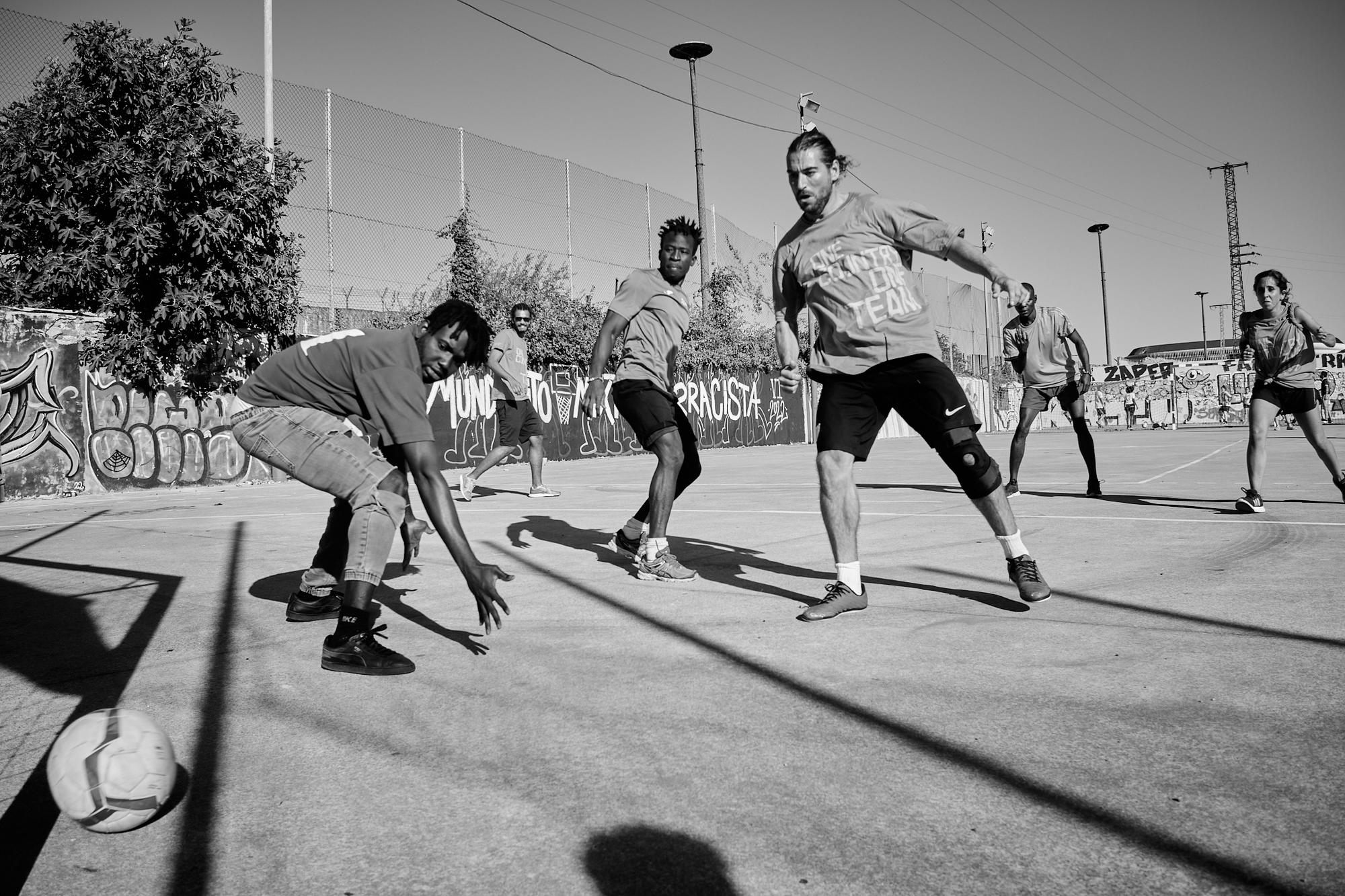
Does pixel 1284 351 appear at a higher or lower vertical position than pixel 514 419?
higher

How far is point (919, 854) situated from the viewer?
177 centimetres

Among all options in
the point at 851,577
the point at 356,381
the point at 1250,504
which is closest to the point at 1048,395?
the point at 1250,504

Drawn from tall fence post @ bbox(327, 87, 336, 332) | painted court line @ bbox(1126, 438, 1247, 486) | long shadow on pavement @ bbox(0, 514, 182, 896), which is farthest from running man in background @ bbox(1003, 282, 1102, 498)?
tall fence post @ bbox(327, 87, 336, 332)

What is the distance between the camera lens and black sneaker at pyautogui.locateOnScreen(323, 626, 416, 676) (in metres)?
3.20

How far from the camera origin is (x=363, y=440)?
A: 3648mm

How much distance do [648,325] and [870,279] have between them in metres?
1.60

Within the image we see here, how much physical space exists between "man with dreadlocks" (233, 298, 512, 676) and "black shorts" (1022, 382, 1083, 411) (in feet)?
23.6

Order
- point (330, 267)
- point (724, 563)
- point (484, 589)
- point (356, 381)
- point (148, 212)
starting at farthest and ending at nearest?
point (330, 267), point (148, 212), point (724, 563), point (356, 381), point (484, 589)

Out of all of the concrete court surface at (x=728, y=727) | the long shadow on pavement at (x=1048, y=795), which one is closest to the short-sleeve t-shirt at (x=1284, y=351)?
Result: the concrete court surface at (x=728, y=727)

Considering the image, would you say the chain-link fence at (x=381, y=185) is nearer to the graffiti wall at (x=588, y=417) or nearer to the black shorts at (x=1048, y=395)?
the graffiti wall at (x=588, y=417)

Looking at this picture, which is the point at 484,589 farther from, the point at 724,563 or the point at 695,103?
the point at 695,103

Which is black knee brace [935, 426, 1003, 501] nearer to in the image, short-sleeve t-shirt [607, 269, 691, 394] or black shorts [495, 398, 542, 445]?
short-sleeve t-shirt [607, 269, 691, 394]

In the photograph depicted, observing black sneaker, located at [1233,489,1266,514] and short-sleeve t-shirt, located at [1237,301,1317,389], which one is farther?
short-sleeve t-shirt, located at [1237,301,1317,389]

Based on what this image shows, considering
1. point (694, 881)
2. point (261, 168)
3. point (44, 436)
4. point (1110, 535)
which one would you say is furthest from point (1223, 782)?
point (261, 168)
